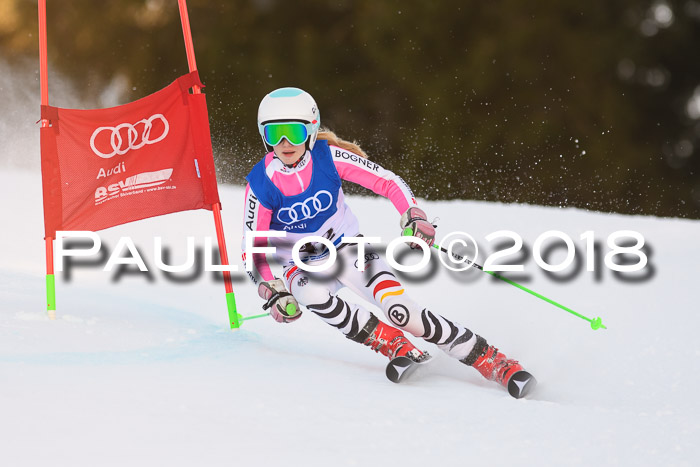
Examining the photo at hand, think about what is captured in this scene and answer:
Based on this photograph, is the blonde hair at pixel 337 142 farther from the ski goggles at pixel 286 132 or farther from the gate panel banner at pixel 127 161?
the gate panel banner at pixel 127 161

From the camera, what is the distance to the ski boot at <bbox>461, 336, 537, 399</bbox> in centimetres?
376

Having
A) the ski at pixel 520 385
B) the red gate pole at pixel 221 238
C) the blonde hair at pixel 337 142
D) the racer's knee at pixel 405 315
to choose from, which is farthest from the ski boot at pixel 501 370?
the red gate pole at pixel 221 238

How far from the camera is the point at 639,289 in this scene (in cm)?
571

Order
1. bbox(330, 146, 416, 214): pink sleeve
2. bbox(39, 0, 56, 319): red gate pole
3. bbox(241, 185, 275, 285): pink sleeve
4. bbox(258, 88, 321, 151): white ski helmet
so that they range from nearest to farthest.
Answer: bbox(258, 88, 321, 151): white ski helmet
bbox(241, 185, 275, 285): pink sleeve
bbox(330, 146, 416, 214): pink sleeve
bbox(39, 0, 56, 319): red gate pole

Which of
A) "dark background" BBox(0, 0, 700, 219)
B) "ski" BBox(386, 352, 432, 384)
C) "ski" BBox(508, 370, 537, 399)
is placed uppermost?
"dark background" BBox(0, 0, 700, 219)

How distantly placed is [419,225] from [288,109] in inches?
31.1

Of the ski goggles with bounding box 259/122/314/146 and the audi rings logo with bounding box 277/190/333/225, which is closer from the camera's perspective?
the ski goggles with bounding box 259/122/314/146

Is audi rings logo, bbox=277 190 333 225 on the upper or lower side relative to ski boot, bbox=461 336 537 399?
upper

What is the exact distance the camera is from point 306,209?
13.3 feet

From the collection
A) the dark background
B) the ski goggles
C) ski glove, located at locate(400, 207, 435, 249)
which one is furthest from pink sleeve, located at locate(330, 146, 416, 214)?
the dark background

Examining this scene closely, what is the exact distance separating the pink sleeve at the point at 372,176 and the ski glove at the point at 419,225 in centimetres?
13

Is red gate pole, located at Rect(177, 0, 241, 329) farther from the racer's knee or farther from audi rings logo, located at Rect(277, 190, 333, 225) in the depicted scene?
the racer's knee

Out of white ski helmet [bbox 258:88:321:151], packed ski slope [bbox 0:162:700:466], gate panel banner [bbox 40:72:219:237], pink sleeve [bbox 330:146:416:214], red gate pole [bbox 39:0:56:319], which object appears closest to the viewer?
packed ski slope [bbox 0:162:700:466]

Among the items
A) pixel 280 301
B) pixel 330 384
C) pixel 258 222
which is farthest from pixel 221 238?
pixel 330 384
